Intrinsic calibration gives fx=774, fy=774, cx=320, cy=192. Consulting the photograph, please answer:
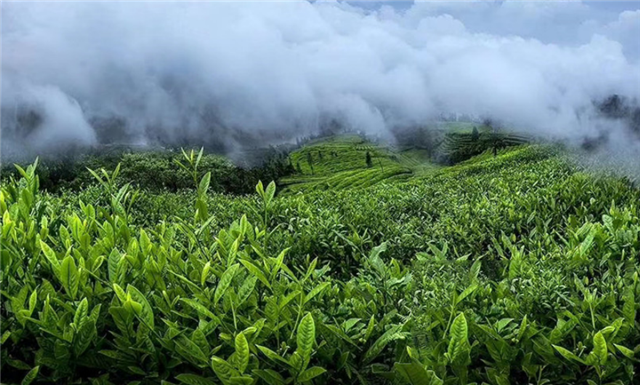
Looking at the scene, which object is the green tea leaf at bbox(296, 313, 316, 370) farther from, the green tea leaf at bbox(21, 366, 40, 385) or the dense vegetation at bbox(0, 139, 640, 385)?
the green tea leaf at bbox(21, 366, 40, 385)

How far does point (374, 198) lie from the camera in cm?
408

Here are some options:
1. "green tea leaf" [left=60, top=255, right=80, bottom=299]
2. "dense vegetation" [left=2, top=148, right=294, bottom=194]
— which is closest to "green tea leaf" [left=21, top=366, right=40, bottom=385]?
"green tea leaf" [left=60, top=255, right=80, bottom=299]

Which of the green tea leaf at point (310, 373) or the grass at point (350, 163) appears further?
the grass at point (350, 163)

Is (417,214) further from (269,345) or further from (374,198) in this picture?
(269,345)

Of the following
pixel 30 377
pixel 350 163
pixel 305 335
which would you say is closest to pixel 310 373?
pixel 305 335

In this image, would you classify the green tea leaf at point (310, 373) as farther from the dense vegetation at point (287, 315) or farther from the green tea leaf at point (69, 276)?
the green tea leaf at point (69, 276)

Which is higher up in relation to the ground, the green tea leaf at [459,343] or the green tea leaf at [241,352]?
the green tea leaf at [459,343]

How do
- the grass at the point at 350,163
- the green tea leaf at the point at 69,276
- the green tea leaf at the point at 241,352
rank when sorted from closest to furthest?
the green tea leaf at the point at 241,352 → the green tea leaf at the point at 69,276 → the grass at the point at 350,163

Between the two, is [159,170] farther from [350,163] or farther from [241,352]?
[241,352]

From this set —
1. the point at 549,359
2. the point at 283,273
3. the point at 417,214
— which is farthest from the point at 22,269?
the point at 417,214

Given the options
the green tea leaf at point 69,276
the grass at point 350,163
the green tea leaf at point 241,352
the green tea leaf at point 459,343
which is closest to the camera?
the green tea leaf at point 241,352

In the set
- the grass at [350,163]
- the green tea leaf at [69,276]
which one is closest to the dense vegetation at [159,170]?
the grass at [350,163]

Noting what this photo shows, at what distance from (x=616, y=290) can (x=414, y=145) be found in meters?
4.01

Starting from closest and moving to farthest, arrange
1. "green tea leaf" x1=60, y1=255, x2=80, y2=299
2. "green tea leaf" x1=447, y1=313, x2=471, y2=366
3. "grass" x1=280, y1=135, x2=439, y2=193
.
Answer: "green tea leaf" x1=447, y1=313, x2=471, y2=366, "green tea leaf" x1=60, y1=255, x2=80, y2=299, "grass" x1=280, y1=135, x2=439, y2=193
